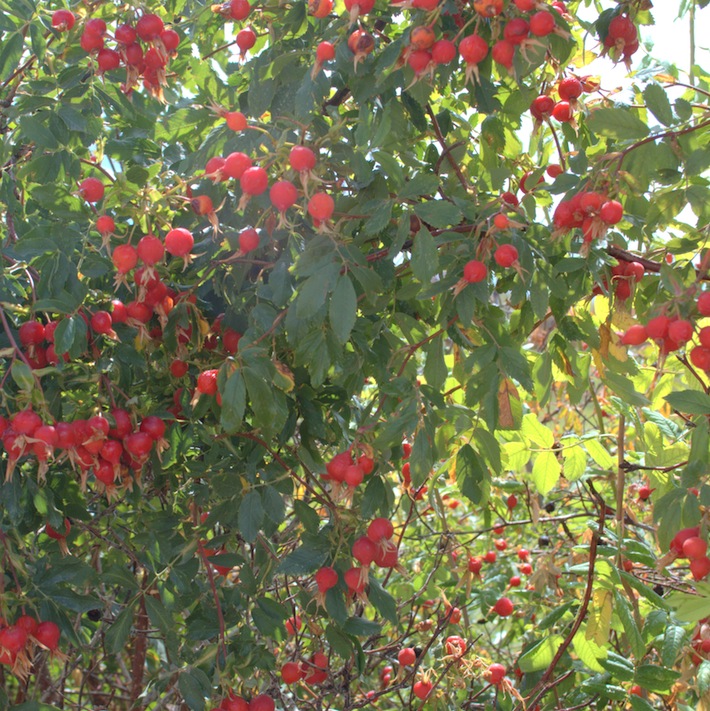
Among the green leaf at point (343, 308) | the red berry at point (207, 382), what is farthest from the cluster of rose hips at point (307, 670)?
the green leaf at point (343, 308)

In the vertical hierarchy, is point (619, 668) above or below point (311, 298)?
below

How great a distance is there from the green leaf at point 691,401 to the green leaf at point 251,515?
0.81 m

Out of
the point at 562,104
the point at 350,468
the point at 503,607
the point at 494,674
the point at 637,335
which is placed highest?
the point at 562,104

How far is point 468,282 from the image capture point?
1.46 metres

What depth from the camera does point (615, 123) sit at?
1.52 meters

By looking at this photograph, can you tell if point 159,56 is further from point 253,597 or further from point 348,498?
point 253,597

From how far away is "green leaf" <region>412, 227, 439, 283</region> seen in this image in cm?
145

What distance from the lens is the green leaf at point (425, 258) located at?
1445 millimetres

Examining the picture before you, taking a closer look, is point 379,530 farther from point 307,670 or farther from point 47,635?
point 307,670

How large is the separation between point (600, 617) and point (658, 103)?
43.8 inches

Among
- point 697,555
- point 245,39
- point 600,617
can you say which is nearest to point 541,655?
point 600,617

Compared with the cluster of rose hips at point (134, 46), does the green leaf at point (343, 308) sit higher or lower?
lower

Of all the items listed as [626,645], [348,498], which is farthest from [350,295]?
[626,645]

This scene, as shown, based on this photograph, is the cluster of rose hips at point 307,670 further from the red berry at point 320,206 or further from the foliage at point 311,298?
the red berry at point 320,206
